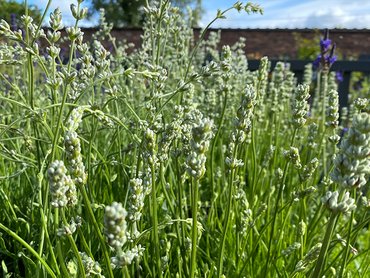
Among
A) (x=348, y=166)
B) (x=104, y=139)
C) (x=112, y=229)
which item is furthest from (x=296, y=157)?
(x=104, y=139)

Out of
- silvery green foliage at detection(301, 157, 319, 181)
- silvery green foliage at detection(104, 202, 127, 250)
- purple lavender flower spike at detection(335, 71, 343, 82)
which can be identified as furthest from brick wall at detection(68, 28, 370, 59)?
silvery green foliage at detection(104, 202, 127, 250)

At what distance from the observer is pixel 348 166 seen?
0.72 metres

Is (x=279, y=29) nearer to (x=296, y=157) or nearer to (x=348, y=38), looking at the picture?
(x=348, y=38)

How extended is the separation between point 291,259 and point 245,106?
81 centimetres

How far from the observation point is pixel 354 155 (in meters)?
0.70

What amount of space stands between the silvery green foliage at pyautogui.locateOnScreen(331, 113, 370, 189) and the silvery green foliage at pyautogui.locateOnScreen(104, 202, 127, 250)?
316mm

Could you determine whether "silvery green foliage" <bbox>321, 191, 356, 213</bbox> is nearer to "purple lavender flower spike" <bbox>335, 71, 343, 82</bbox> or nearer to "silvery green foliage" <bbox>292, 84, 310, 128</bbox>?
"silvery green foliage" <bbox>292, 84, 310, 128</bbox>

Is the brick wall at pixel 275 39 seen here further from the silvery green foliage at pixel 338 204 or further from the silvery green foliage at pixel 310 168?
the silvery green foliage at pixel 338 204

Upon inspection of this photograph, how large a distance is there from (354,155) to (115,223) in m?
0.34

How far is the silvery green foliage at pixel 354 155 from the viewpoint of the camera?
695mm

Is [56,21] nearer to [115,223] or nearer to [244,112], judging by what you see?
[244,112]

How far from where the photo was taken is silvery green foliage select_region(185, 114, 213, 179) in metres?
0.78

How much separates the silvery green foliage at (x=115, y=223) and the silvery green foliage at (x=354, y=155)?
32 cm

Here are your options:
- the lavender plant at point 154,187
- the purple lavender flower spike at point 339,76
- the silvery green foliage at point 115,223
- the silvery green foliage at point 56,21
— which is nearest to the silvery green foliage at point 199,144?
the lavender plant at point 154,187
